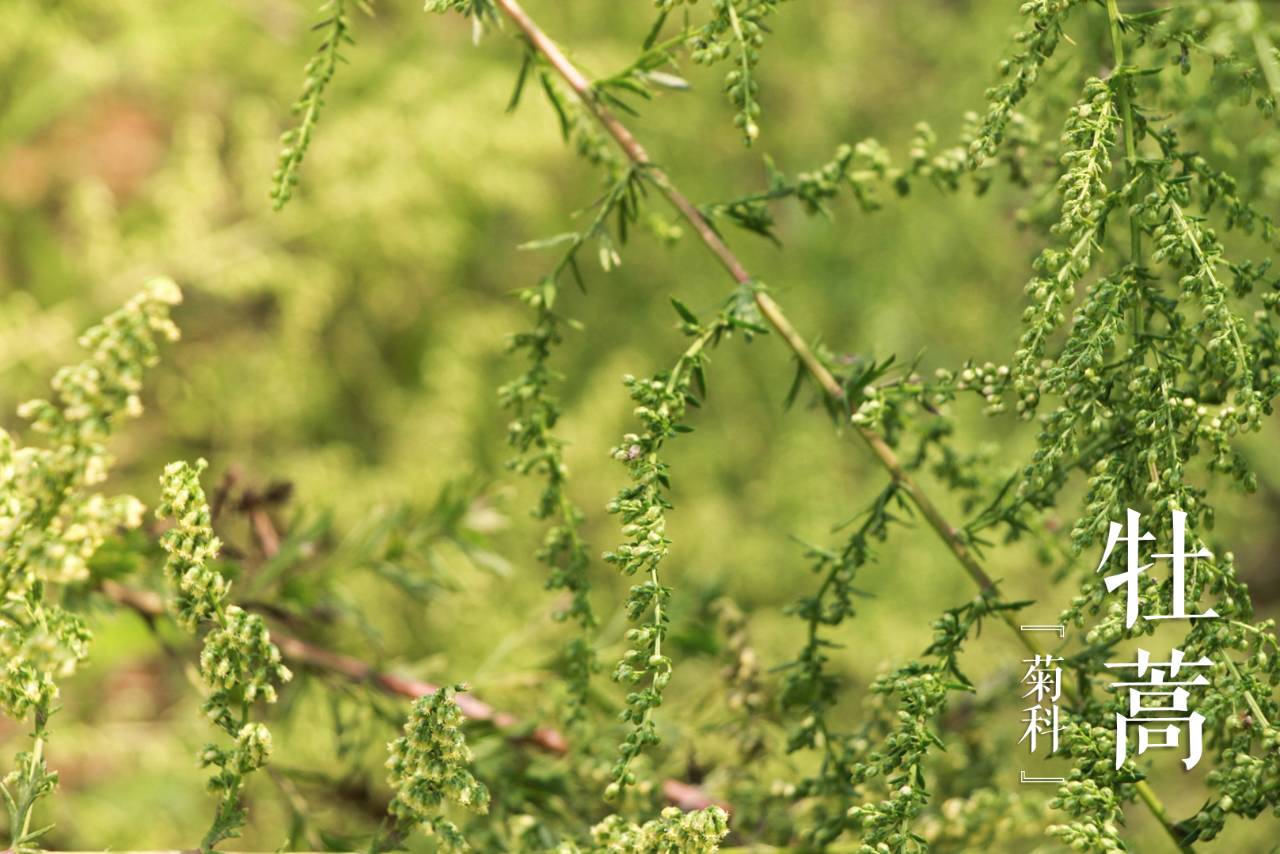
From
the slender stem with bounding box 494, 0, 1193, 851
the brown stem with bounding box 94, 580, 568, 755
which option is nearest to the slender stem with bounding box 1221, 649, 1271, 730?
the slender stem with bounding box 494, 0, 1193, 851

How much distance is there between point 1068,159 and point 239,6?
1.82 m

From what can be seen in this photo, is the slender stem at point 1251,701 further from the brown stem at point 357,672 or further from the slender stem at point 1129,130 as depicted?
the brown stem at point 357,672

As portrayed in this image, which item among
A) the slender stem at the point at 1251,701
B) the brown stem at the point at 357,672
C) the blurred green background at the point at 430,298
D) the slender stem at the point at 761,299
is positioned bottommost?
the slender stem at the point at 1251,701

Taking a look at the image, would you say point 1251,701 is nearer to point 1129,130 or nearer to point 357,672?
point 1129,130

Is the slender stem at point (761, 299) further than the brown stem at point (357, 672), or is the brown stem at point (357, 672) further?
the brown stem at point (357, 672)

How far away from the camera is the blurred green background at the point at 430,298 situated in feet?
5.95

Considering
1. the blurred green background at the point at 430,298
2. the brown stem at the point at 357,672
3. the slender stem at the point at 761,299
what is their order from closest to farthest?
the slender stem at the point at 761,299, the brown stem at the point at 357,672, the blurred green background at the point at 430,298

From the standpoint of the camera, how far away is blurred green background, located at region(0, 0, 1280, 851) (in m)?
1.81

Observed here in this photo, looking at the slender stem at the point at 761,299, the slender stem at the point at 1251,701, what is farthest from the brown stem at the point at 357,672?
the slender stem at the point at 1251,701

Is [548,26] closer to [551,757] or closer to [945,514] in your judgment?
[945,514]

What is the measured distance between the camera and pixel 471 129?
72.5 inches

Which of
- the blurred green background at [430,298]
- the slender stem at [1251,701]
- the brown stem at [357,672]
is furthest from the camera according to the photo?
the blurred green background at [430,298]

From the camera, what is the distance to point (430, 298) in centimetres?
218

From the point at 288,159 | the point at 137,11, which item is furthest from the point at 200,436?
the point at 288,159
